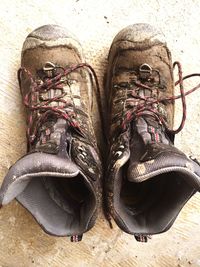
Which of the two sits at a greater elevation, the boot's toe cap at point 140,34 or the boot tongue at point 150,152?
the boot's toe cap at point 140,34

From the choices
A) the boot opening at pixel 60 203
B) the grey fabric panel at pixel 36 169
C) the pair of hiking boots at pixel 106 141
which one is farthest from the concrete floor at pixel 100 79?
the grey fabric panel at pixel 36 169

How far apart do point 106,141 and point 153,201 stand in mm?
272

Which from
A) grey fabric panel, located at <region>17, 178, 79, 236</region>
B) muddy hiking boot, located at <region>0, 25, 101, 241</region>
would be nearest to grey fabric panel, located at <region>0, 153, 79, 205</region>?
muddy hiking boot, located at <region>0, 25, 101, 241</region>

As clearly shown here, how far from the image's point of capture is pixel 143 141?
1.03 metres

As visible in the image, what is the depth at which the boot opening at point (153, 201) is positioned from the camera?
1.03 metres

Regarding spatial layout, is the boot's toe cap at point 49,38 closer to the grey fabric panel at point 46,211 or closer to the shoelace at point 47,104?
the shoelace at point 47,104

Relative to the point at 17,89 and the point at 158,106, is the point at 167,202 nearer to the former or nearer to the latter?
the point at 158,106

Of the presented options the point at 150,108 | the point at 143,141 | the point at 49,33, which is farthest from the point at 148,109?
the point at 49,33

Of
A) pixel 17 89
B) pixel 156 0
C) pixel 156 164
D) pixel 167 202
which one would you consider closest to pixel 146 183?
pixel 167 202

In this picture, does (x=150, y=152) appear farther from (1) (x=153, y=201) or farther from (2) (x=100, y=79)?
(2) (x=100, y=79)

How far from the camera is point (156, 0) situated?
1.37m

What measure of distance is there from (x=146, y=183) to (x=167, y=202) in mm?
89

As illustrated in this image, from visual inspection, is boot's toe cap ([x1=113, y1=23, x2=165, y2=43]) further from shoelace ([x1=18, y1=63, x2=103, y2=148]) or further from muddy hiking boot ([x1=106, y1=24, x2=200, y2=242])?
shoelace ([x1=18, y1=63, x2=103, y2=148])

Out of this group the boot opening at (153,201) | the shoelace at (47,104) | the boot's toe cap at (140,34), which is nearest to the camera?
the boot opening at (153,201)
